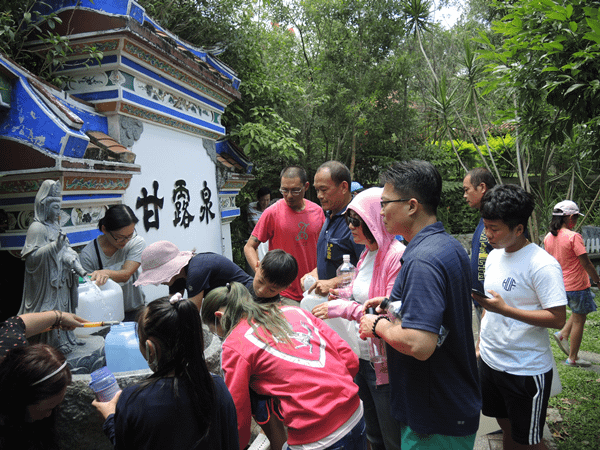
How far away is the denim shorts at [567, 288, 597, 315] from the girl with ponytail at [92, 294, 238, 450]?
463 centimetres

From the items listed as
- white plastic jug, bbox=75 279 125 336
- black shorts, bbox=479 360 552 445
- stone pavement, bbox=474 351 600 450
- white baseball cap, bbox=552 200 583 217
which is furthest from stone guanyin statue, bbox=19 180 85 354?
white baseball cap, bbox=552 200 583 217

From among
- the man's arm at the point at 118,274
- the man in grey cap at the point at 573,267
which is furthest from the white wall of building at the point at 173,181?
the man in grey cap at the point at 573,267

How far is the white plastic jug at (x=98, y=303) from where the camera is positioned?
9.52 feet

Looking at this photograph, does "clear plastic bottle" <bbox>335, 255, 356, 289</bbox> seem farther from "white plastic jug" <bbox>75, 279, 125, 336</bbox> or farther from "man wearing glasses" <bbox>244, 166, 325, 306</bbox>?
"white plastic jug" <bbox>75, 279, 125, 336</bbox>

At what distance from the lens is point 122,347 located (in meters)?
2.65

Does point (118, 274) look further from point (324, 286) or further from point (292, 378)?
point (292, 378)

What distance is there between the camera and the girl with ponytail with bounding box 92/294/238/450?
4.50 ft

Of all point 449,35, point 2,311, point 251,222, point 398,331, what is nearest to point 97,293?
point 2,311

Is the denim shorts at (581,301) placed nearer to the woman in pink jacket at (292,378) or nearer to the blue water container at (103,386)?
the woman in pink jacket at (292,378)

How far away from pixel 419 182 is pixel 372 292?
0.80m

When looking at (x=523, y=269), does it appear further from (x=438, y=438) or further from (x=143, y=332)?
(x=143, y=332)

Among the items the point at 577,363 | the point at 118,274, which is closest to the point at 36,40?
the point at 118,274

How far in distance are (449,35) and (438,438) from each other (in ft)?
56.2

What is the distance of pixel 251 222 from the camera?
7.68 m
